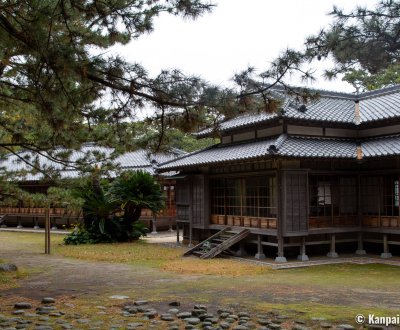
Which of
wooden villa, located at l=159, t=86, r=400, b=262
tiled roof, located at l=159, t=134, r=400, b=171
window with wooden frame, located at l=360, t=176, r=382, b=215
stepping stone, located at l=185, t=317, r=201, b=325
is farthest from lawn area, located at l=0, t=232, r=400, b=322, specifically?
tiled roof, located at l=159, t=134, r=400, b=171

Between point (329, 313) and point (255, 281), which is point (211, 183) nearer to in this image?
point (255, 281)

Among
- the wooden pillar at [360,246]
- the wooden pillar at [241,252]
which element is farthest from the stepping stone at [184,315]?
the wooden pillar at [360,246]

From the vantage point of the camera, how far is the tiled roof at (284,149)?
1521 centimetres

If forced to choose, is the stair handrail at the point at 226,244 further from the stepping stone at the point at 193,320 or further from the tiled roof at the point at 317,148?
the stepping stone at the point at 193,320

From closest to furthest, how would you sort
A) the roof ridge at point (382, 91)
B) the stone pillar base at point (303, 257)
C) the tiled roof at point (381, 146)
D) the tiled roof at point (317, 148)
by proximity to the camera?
the tiled roof at point (317, 148), the tiled roof at point (381, 146), the stone pillar base at point (303, 257), the roof ridge at point (382, 91)

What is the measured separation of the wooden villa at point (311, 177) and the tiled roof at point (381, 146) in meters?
0.04

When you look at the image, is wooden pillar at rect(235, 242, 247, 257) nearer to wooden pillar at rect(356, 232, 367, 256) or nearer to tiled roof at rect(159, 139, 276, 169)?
tiled roof at rect(159, 139, 276, 169)

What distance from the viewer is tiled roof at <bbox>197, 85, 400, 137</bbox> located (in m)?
17.1

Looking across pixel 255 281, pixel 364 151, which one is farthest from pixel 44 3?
pixel 364 151

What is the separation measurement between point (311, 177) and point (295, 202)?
152cm

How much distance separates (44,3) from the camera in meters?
6.48

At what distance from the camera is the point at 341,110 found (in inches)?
757

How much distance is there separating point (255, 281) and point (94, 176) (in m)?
5.19

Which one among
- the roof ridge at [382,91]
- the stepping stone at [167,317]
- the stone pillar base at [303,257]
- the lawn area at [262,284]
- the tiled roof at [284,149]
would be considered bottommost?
the lawn area at [262,284]
